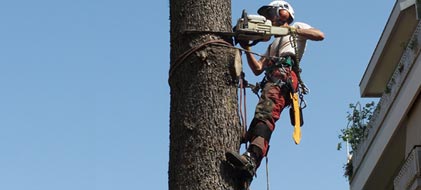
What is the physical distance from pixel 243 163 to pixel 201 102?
43 cm

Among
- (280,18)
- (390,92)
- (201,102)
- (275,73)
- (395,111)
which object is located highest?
(201,102)

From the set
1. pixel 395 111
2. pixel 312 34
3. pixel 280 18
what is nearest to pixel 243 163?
pixel 312 34

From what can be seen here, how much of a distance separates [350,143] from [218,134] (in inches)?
626

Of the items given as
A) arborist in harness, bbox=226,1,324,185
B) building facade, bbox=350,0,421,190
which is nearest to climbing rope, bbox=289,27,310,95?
arborist in harness, bbox=226,1,324,185

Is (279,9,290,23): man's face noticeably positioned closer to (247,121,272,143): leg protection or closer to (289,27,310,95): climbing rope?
(289,27,310,95): climbing rope

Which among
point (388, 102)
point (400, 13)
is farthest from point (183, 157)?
point (400, 13)

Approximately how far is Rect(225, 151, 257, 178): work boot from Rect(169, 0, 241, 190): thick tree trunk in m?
0.05

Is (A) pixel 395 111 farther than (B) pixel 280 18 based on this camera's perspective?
Yes

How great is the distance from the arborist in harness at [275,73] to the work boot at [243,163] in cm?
4

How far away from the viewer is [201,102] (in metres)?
5.99

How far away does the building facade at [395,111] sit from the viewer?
16.7 meters

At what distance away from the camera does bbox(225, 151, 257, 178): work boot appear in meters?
5.89

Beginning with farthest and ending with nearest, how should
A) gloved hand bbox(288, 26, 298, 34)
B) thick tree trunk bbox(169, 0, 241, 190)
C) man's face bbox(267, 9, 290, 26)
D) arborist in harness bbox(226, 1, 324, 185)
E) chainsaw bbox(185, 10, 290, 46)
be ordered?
1. man's face bbox(267, 9, 290, 26)
2. gloved hand bbox(288, 26, 298, 34)
3. arborist in harness bbox(226, 1, 324, 185)
4. chainsaw bbox(185, 10, 290, 46)
5. thick tree trunk bbox(169, 0, 241, 190)

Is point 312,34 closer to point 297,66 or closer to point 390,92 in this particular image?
point 297,66
